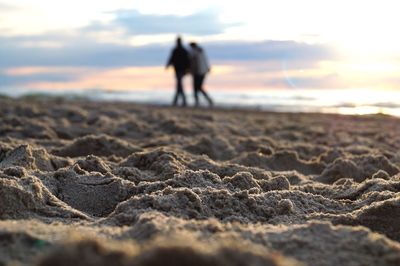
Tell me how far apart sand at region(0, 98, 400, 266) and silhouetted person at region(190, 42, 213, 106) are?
25.5 ft

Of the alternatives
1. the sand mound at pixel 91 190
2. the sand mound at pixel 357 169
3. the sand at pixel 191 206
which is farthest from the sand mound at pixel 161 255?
the sand mound at pixel 357 169

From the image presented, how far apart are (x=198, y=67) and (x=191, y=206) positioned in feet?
38.5

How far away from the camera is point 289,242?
214 cm

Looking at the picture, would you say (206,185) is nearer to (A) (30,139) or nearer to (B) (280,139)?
(A) (30,139)

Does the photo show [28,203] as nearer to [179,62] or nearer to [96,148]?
[96,148]

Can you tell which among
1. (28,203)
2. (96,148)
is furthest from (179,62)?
(28,203)

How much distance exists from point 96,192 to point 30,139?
2.85 metres

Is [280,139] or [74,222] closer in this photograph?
[74,222]

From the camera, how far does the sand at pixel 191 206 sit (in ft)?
5.53

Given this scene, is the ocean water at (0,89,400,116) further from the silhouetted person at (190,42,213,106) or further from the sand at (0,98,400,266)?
the sand at (0,98,400,266)

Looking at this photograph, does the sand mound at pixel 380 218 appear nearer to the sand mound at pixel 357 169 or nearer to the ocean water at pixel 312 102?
the sand mound at pixel 357 169

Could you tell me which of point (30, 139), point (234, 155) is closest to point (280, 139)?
point (234, 155)

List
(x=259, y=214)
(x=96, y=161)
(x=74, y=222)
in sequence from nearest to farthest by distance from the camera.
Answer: (x=74, y=222), (x=259, y=214), (x=96, y=161)

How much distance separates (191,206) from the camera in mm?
2834
